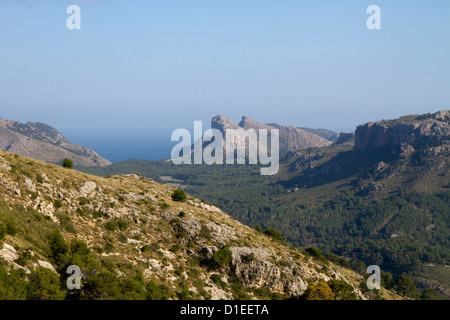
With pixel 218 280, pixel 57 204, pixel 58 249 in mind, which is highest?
pixel 57 204

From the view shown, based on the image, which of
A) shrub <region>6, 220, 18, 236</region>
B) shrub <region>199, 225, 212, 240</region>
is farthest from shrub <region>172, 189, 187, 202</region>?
shrub <region>6, 220, 18, 236</region>

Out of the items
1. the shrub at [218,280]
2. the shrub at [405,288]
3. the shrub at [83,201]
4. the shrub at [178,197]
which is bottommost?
the shrub at [405,288]

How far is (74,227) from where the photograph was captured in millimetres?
43375

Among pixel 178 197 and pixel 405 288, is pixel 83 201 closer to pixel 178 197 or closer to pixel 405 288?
pixel 178 197

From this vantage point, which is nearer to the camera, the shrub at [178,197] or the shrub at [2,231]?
the shrub at [2,231]

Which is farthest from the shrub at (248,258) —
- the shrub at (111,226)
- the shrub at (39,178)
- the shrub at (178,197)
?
the shrub at (39,178)

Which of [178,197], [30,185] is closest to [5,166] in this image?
[30,185]

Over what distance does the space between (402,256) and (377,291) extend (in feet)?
457

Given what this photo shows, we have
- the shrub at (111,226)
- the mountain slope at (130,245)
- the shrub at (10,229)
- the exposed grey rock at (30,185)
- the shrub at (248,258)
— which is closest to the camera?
the shrub at (10,229)

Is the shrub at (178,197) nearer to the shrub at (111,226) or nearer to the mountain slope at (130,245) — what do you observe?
the mountain slope at (130,245)

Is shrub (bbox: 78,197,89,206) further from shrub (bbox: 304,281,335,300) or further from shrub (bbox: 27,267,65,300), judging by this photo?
shrub (bbox: 304,281,335,300)
